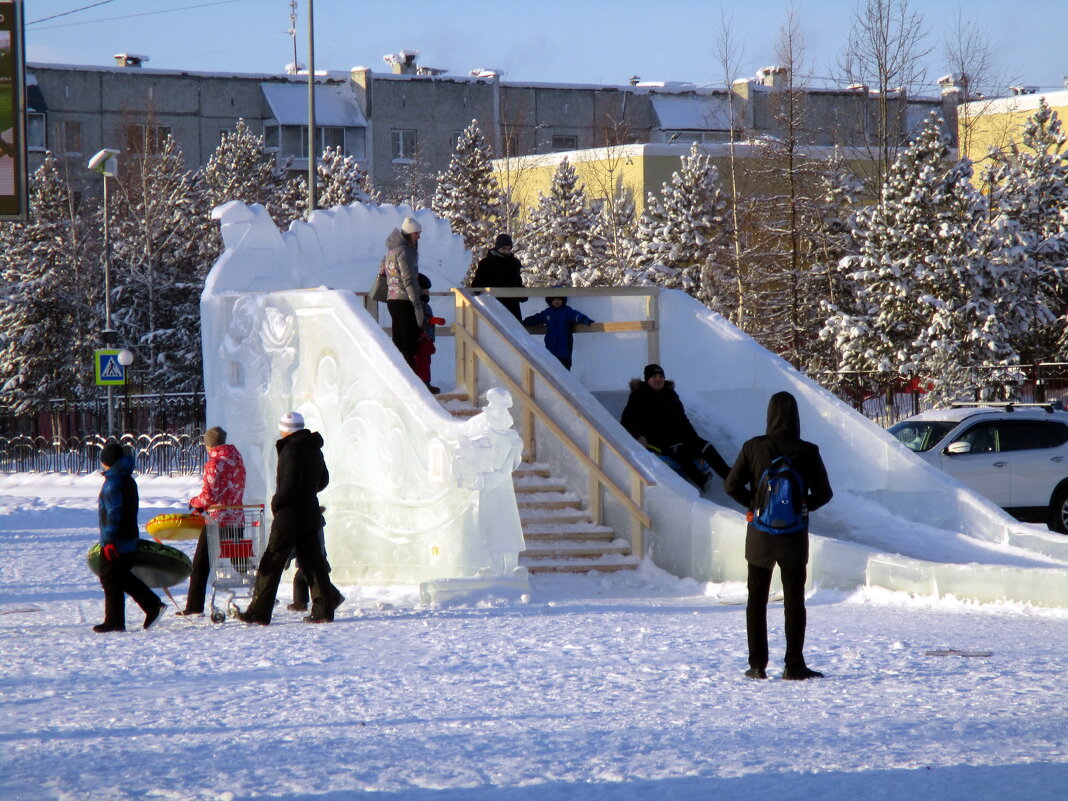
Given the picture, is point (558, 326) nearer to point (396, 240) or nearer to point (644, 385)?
point (644, 385)

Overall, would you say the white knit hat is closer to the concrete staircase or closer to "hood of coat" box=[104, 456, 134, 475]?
"hood of coat" box=[104, 456, 134, 475]

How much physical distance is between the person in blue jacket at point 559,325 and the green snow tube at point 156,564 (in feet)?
18.4

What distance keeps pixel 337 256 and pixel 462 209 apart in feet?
117

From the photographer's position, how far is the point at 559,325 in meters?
15.6

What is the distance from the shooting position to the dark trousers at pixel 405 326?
14.3 meters

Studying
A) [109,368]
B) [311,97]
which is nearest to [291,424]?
[109,368]

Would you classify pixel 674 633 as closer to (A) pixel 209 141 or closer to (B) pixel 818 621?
(B) pixel 818 621

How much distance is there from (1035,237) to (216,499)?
2756 cm

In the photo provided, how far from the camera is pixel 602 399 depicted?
53.6 feet

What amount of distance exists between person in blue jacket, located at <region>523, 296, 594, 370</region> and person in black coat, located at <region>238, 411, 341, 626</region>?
5353 mm

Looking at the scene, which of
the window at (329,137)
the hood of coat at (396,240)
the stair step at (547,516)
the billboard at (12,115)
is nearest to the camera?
the stair step at (547,516)

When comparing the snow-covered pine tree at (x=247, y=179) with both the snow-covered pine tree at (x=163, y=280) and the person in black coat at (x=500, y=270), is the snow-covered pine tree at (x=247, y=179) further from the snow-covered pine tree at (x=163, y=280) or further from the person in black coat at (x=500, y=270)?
the person in black coat at (x=500, y=270)

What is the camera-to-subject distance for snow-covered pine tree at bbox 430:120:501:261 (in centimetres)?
5269

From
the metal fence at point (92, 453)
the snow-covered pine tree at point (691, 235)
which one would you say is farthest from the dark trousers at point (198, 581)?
the snow-covered pine tree at point (691, 235)
